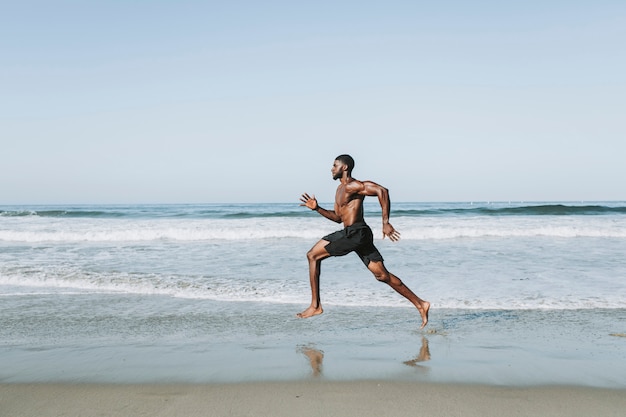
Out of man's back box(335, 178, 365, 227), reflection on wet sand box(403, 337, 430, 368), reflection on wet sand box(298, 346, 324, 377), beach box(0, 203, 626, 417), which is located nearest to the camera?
beach box(0, 203, 626, 417)

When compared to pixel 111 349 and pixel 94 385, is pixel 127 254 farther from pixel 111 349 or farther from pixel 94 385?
pixel 94 385

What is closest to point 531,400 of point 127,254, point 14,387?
point 14,387

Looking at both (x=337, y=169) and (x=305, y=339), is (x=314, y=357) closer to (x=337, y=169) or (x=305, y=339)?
(x=305, y=339)

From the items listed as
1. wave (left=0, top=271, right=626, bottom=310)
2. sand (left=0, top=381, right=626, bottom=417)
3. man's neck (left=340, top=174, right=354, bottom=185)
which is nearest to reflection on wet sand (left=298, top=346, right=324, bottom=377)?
sand (left=0, top=381, right=626, bottom=417)

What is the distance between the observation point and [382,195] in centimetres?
566

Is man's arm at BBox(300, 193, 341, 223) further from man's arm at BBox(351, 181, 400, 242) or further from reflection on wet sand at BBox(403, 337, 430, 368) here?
reflection on wet sand at BBox(403, 337, 430, 368)

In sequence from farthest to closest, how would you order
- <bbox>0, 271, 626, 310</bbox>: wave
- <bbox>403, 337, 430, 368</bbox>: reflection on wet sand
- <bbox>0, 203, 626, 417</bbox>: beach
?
<bbox>0, 271, 626, 310</bbox>: wave < <bbox>403, 337, 430, 368</bbox>: reflection on wet sand < <bbox>0, 203, 626, 417</bbox>: beach

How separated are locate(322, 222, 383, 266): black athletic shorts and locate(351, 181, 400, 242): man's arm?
250 mm

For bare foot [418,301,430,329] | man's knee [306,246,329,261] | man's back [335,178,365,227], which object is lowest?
bare foot [418,301,430,329]

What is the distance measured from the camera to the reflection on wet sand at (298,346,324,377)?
440 centimetres

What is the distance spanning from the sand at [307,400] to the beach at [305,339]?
0.02 m

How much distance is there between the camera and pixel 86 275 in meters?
10.2

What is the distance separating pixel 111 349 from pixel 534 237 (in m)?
17.1

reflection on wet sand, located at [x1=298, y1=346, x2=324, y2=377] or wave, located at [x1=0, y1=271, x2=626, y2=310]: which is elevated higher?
reflection on wet sand, located at [x1=298, y1=346, x2=324, y2=377]
